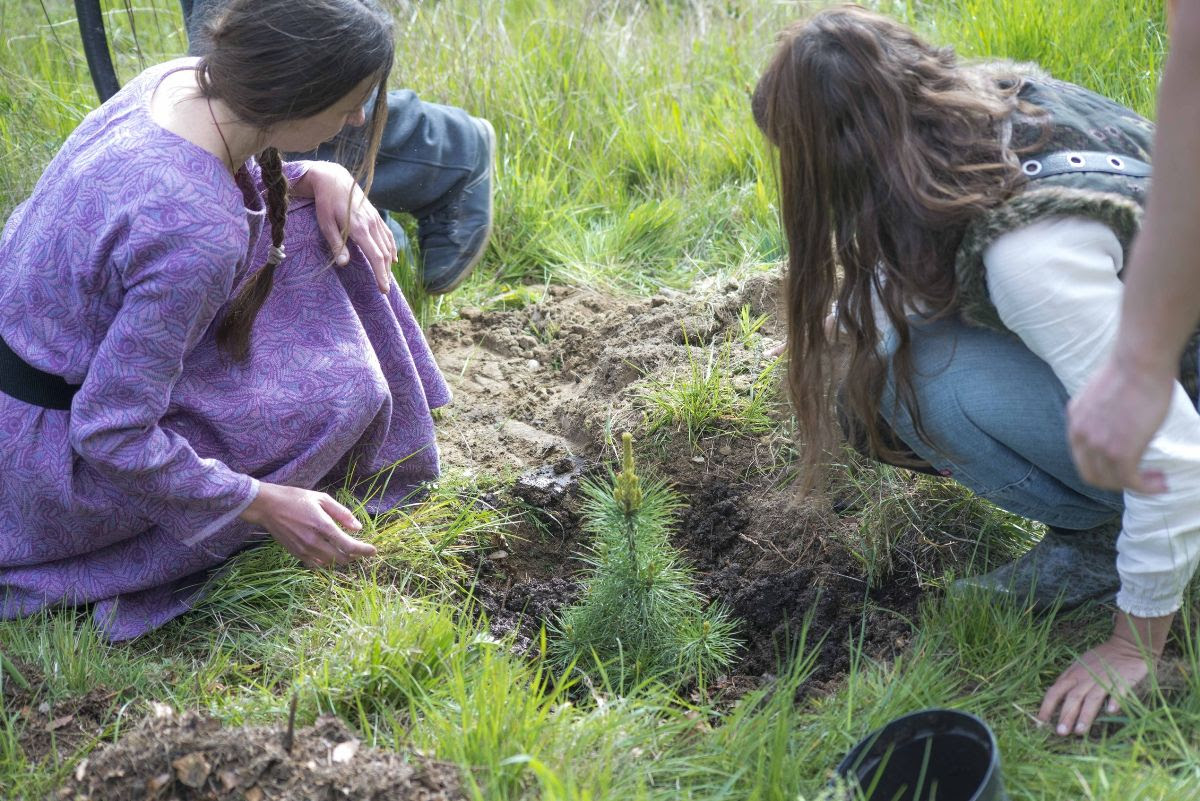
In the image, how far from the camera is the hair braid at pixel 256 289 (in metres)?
2.29

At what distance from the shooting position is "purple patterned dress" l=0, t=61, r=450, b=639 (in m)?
2.01

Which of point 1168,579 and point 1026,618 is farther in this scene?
point 1026,618

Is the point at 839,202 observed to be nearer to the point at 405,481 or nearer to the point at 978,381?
the point at 978,381

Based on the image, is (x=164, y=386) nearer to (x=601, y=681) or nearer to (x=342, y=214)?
(x=342, y=214)

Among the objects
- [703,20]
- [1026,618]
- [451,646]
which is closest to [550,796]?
[451,646]

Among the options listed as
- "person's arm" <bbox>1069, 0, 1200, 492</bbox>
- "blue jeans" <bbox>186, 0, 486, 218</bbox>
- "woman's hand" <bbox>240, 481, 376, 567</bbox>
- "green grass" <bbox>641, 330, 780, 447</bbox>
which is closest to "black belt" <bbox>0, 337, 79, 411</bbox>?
"woman's hand" <bbox>240, 481, 376, 567</bbox>

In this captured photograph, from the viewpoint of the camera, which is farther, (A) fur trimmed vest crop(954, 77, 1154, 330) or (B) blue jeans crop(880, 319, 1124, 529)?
(B) blue jeans crop(880, 319, 1124, 529)

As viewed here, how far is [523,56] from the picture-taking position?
4348 millimetres

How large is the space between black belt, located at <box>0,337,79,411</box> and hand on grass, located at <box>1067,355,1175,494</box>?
178 centimetres

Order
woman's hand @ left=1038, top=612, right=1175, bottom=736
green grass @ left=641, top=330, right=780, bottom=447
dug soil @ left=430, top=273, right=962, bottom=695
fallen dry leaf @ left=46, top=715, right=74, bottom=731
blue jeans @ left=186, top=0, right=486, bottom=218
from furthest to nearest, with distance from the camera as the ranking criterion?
1. blue jeans @ left=186, top=0, right=486, bottom=218
2. green grass @ left=641, top=330, right=780, bottom=447
3. dug soil @ left=430, top=273, right=962, bottom=695
4. fallen dry leaf @ left=46, top=715, right=74, bottom=731
5. woman's hand @ left=1038, top=612, right=1175, bottom=736

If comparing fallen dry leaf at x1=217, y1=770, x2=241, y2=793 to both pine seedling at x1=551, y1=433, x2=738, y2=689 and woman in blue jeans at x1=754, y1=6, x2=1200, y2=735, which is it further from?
woman in blue jeans at x1=754, y1=6, x2=1200, y2=735

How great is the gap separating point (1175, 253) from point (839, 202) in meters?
0.68

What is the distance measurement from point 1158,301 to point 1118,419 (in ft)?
0.44

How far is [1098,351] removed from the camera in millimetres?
1733
